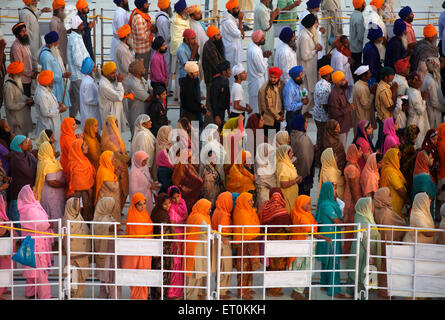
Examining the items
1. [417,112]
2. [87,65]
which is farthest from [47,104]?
[417,112]

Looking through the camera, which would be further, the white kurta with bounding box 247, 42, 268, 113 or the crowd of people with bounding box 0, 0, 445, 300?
the white kurta with bounding box 247, 42, 268, 113

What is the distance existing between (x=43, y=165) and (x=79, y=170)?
1.42 feet

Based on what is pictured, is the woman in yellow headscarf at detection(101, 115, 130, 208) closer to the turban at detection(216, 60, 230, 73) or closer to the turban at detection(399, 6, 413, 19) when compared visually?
the turban at detection(216, 60, 230, 73)

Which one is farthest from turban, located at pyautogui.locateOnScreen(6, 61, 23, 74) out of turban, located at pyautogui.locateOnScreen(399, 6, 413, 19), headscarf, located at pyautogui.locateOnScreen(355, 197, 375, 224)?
turban, located at pyautogui.locateOnScreen(399, 6, 413, 19)

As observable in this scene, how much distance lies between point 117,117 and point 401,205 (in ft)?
14.1

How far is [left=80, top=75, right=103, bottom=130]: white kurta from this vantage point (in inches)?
550

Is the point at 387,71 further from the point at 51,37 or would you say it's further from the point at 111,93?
the point at 51,37

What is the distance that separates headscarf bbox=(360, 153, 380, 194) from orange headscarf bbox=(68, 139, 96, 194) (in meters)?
3.31

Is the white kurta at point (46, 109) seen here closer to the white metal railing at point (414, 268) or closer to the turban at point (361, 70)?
the turban at point (361, 70)

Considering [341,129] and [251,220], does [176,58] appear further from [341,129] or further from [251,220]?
[251,220]

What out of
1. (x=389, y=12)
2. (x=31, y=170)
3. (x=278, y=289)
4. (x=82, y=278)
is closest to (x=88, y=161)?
(x=31, y=170)

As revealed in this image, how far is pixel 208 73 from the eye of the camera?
14648 mm

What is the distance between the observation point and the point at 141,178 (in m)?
11.8

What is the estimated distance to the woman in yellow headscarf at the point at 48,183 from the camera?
38.2 feet
